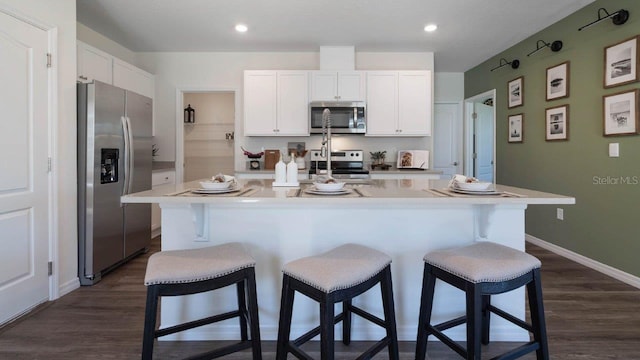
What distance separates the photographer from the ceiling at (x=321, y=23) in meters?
3.14

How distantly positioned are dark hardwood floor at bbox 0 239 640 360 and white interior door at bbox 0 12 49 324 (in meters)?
0.22

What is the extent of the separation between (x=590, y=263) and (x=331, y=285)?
10.3 feet

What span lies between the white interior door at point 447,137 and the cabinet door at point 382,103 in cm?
153

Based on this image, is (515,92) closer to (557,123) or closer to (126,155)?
(557,123)

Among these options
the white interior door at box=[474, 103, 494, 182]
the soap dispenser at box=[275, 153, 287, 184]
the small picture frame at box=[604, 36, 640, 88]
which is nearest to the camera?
the soap dispenser at box=[275, 153, 287, 184]

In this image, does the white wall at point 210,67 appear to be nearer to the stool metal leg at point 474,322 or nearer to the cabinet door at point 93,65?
the cabinet door at point 93,65

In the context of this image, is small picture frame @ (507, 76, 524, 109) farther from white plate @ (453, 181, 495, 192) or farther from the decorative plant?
white plate @ (453, 181, 495, 192)

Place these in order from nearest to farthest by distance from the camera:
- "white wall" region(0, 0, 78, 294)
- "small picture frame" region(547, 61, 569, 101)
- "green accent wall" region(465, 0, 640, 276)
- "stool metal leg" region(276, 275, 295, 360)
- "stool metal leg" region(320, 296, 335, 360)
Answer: "stool metal leg" region(320, 296, 335, 360) → "stool metal leg" region(276, 275, 295, 360) → "white wall" region(0, 0, 78, 294) → "green accent wall" region(465, 0, 640, 276) → "small picture frame" region(547, 61, 569, 101)

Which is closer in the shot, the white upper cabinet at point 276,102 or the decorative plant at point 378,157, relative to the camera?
the white upper cabinet at point 276,102

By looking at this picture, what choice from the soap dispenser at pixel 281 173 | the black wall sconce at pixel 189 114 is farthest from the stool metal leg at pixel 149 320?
the black wall sconce at pixel 189 114

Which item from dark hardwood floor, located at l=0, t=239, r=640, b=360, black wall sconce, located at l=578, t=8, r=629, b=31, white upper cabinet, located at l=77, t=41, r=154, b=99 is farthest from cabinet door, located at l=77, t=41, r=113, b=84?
black wall sconce, located at l=578, t=8, r=629, b=31

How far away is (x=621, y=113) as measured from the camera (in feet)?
9.21

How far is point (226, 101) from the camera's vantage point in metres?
5.74

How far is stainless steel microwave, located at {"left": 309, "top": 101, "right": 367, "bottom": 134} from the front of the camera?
168 inches
